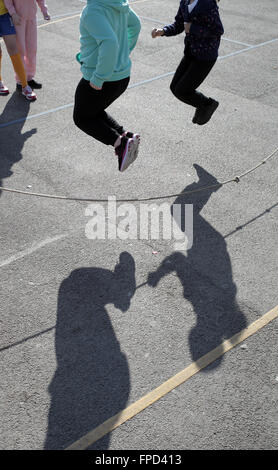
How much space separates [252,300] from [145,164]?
8.62 feet

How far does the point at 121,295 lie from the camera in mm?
4512

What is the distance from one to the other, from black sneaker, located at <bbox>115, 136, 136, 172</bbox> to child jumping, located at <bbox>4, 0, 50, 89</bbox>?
10.8 ft

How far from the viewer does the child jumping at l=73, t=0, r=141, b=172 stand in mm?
4816

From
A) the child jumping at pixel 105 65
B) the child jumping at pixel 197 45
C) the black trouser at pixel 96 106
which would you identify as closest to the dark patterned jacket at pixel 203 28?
the child jumping at pixel 197 45

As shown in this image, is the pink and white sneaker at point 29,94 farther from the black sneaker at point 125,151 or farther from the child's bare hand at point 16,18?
the black sneaker at point 125,151

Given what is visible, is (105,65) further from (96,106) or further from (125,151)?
(125,151)

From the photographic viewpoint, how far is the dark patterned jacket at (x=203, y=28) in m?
5.91

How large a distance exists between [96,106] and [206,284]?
2091 millimetres

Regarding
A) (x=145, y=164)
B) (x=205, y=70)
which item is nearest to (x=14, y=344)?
(x=145, y=164)

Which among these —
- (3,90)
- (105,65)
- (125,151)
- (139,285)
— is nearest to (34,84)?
(3,90)

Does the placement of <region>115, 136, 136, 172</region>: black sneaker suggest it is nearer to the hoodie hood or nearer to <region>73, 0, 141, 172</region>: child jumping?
<region>73, 0, 141, 172</region>: child jumping

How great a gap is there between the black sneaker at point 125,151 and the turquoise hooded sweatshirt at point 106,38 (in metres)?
0.61

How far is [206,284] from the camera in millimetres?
Answer: 4652
